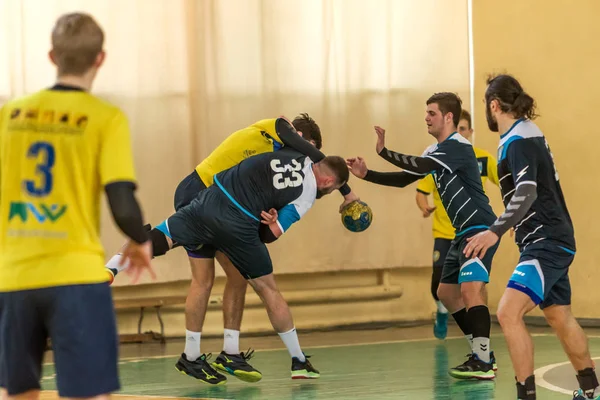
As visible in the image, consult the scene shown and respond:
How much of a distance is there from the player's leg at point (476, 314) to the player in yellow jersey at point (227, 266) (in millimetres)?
985

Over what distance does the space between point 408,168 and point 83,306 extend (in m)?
3.78

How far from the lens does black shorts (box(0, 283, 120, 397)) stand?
299 centimetres

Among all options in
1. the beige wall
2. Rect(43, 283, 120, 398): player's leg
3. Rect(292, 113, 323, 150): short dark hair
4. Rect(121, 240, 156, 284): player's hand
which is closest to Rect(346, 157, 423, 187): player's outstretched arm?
Rect(292, 113, 323, 150): short dark hair

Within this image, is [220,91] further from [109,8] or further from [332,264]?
[332,264]

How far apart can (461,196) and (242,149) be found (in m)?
1.60

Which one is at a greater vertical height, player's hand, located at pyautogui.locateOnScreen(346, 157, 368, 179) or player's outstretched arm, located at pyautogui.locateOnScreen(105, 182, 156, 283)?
player's outstretched arm, located at pyautogui.locateOnScreen(105, 182, 156, 283)

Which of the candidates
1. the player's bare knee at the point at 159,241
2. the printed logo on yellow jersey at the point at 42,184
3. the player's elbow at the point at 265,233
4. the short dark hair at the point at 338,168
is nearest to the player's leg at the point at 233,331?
the player's elbow at the point at 265,233

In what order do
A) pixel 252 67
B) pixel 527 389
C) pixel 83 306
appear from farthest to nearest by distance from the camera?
1. pixel 252 67
2. pixel 527 389
3. pixel 83 306

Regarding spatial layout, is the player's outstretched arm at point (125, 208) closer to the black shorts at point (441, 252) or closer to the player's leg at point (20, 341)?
the player's leg at point (20, 341)

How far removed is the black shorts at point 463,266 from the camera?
6.57 metres

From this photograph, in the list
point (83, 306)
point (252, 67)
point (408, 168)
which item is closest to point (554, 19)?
point (252, 67)

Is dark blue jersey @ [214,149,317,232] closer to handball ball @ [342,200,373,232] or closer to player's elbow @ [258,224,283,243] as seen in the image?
player's elbow @ [258,224,283,243]

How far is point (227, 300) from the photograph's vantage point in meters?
6.75

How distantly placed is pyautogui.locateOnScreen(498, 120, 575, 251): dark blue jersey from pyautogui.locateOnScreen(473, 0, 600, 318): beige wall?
464cm
